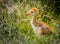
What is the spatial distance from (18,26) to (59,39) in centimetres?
94

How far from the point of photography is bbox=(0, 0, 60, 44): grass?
22.1 feet

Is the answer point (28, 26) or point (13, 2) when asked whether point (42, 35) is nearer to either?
point (28, 26)

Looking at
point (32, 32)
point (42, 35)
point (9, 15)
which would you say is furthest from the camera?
point (9, 15)

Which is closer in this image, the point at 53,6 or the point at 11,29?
the point at 11,29

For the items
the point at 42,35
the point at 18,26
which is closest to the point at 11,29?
the point at 18,26

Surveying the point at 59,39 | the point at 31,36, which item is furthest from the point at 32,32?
the point at 59,39

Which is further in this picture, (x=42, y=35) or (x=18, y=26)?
(x=18, y=26)

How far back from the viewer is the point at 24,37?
6914 millimetres

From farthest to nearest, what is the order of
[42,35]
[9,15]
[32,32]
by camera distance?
[9,15] → [32,32] → [42,35]

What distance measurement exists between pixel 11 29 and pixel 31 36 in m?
0.45

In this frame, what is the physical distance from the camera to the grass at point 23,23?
6.74 metres

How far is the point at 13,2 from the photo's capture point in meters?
7.99

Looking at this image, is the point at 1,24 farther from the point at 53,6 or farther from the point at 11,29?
the point at 53,6

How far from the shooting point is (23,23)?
292 inches
